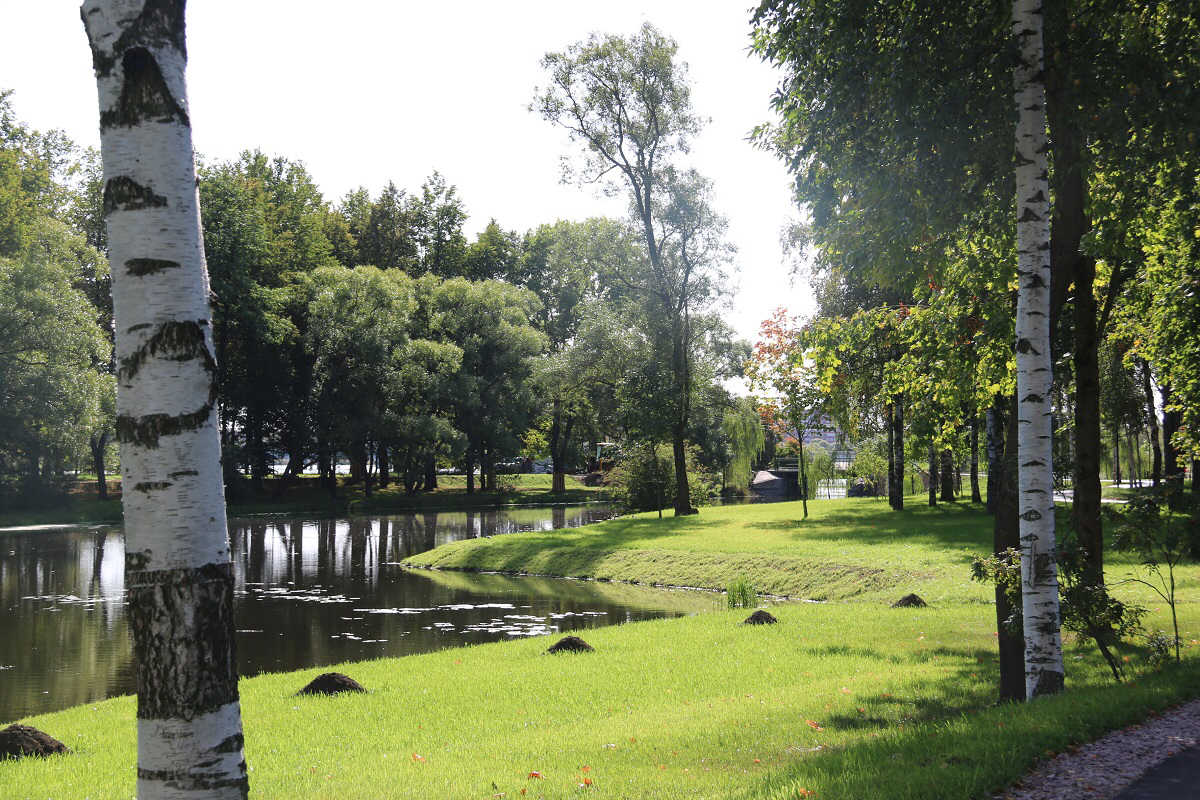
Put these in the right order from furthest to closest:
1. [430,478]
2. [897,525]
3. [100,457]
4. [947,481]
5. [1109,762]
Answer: [430,478] → [100,457] → [947,481] → [897,525] → [1109,762]

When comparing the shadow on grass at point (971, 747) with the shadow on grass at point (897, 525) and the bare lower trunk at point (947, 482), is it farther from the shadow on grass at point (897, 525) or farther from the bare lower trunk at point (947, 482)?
the bare lower trunk at point (947, 482)

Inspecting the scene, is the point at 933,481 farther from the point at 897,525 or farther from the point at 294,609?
the point at 294,609

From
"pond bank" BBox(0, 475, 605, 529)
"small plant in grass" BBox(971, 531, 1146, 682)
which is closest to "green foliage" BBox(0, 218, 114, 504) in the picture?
"pond bank" BBox(0, 475, 605, 529)

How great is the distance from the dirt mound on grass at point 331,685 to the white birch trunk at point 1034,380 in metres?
8.90

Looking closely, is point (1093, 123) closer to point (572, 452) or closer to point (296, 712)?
point (296, 712)

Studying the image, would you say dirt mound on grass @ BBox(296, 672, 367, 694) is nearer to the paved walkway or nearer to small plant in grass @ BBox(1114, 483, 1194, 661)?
small plant in grass @ BBox(1114, 483, 1194, 661)

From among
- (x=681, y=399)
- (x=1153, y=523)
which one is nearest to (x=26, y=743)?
(x=1153, y=523)

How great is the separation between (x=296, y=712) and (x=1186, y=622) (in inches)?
480

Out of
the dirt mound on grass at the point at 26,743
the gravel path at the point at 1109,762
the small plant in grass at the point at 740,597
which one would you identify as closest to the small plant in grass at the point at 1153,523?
the gravel path at the point at 1109,762

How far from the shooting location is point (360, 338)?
57.0m

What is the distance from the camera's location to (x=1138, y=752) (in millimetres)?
6352

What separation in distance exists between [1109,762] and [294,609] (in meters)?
21.0

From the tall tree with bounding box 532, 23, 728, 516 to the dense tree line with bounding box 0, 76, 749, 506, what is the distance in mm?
244

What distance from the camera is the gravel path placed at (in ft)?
18.3
